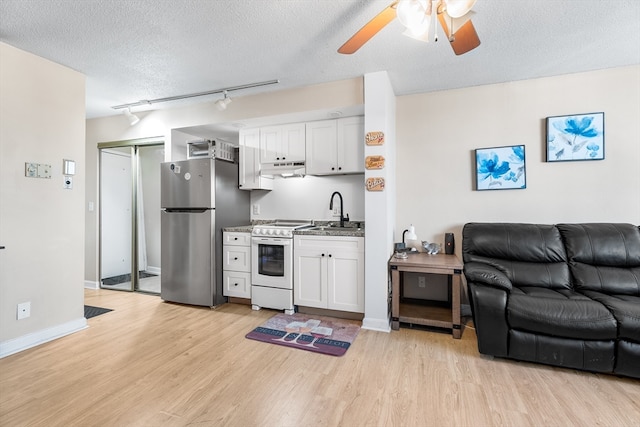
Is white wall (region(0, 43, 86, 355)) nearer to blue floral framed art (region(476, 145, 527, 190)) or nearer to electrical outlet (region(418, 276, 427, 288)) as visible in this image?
electrical outlet (region(418, 276, 427, 288))

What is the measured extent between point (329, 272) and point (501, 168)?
2170 millimetres

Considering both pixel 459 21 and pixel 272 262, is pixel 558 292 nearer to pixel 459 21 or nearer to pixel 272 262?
pixel 459 21

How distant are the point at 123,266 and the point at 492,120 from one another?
215 inches

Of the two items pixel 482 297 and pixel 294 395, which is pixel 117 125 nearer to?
pixel 294 395

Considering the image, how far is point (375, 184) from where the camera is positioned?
9.22 feet

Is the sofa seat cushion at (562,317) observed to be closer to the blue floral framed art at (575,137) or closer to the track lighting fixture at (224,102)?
the blue floral framed art at (575,137)

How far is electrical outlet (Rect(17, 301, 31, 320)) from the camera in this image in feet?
7.89

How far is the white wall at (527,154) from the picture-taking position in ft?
9.09

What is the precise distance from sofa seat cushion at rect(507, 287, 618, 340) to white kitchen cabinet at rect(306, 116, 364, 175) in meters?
1.89

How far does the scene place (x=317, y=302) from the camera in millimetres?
3076

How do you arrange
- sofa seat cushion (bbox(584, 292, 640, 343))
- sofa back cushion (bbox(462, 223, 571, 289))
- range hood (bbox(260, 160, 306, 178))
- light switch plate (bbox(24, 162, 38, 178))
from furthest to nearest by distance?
range hood (bbox(260, 160, 306, 178)) → sofa back cushion (bbox(462, 223, 571, 289)) → light switch plate (bbox(24, 162, 38, 178)) → sofa seat cushion (bbox(584, 292, 640, 343))

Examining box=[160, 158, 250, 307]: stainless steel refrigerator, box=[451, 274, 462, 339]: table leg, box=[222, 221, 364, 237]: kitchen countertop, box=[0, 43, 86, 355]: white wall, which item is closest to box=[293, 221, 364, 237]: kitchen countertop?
box=[222, 221, 364, 237]: kitchen countertop

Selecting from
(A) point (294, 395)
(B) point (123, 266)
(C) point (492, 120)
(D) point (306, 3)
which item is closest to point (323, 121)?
(D) point (306, 3)

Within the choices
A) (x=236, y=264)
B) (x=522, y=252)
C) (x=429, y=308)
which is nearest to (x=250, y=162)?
(x=236, y=264)
